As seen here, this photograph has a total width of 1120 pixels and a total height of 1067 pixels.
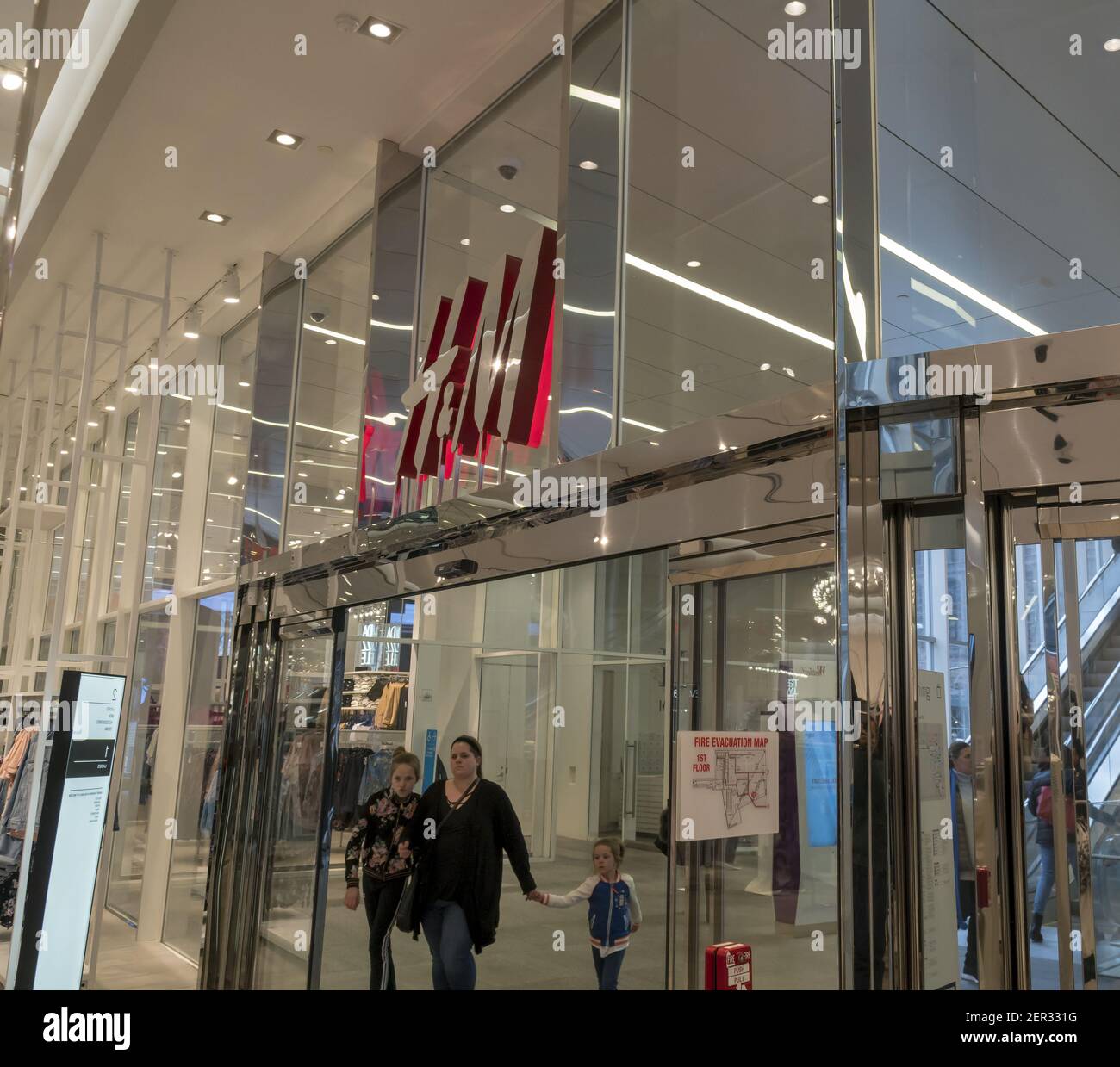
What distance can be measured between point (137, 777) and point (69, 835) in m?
5.22

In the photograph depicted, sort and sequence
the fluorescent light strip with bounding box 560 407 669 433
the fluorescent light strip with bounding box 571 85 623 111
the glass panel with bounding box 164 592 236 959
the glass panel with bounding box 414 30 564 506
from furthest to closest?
the glass panel with bounding box 164 592 236 959 → the glass panel with bounding box 414 30 564 506 → the fluorescent light strip with bounding box 571 85 623 111 → the fluorescent light strip with bounding box 560 407 669 433

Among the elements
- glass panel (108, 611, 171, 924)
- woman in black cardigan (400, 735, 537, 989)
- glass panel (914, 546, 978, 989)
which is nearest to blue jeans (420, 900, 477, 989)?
woman in black cardigan (400, 735, 537, 989)

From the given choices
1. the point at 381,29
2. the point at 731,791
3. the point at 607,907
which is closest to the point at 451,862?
the point at 607,907

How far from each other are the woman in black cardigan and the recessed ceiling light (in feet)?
11.0

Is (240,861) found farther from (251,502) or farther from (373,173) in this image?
(373,173)

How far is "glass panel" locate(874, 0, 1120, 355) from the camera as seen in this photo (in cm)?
259

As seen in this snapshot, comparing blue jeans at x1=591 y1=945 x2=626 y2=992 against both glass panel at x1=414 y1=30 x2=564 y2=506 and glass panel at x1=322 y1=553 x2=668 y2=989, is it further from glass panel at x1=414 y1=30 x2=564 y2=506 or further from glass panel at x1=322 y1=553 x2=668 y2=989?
glass panel at x1=322 y1=553 x2=668 y2=989

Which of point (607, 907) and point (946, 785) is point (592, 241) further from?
point (607, 907)

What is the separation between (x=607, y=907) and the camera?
446 cm

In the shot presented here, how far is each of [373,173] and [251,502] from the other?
2279 mm

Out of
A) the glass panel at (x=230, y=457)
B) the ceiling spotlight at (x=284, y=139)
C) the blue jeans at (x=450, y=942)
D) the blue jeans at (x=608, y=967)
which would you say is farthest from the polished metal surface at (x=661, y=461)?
the glass panel at (x=230, y=457)

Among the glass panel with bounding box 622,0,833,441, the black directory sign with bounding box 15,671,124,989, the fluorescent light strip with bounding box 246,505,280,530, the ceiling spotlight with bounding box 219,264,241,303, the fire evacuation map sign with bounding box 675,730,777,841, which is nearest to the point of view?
the fire evacuation map sign with bounding box 675,730,777,841

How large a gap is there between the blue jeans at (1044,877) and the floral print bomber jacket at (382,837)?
9.61 feet

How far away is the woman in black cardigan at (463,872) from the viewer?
433 centimetres
